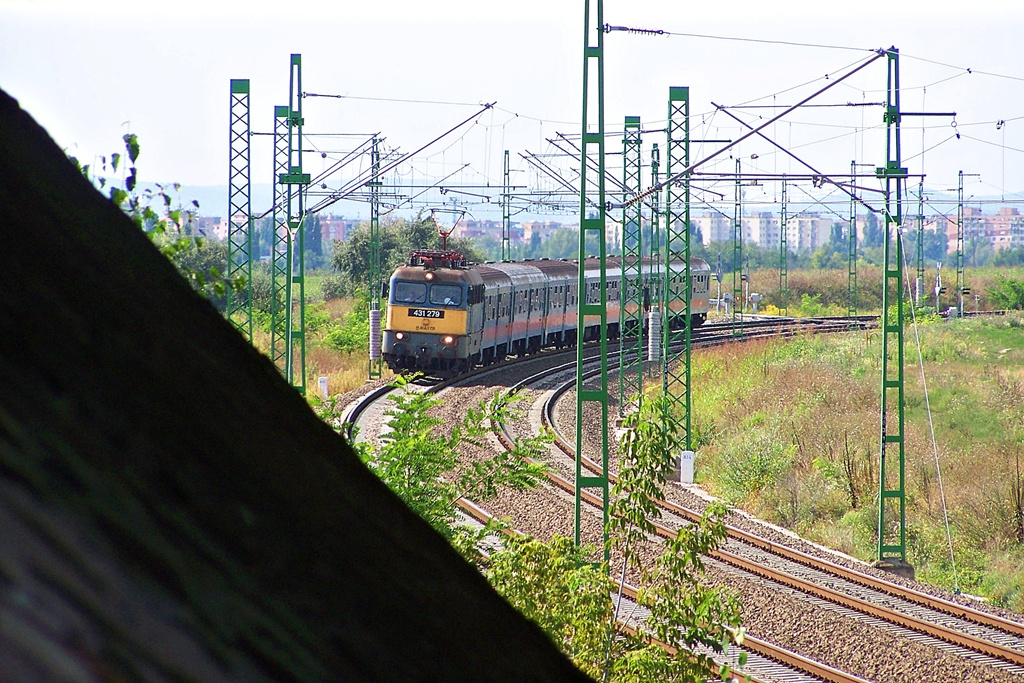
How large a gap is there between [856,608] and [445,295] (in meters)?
18.7

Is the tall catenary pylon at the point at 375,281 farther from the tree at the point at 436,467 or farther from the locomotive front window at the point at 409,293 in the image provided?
the tree at the point at 436,467

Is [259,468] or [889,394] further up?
[259,468]

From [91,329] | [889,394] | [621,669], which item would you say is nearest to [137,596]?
[91,329]

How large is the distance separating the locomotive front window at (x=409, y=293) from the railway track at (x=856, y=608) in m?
13.4

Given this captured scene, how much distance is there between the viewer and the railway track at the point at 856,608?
1238 cm

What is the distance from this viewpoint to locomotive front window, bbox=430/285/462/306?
3147 centimetres

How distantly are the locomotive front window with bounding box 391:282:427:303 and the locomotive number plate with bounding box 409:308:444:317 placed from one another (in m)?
0.24

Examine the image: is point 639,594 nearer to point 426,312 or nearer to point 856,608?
point 856,608

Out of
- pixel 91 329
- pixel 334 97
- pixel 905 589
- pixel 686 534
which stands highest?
pixel 334 97

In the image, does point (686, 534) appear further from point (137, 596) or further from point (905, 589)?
point (905, 589)

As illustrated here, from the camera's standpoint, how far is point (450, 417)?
26.2 metres

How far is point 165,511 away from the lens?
105 centimetres

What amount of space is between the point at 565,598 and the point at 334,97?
66.8ft

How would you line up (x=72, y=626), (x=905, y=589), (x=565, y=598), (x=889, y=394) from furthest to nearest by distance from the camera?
(x=889, y=394) < (x=905, y=589) < (x=565, y=598) < (x=72, y=626)
